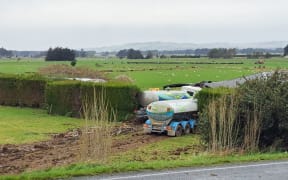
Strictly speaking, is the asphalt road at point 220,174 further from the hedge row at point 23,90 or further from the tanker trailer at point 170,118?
the hedge row at point 23,90

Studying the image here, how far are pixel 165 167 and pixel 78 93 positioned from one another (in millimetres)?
20340

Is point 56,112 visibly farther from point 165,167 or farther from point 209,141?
point 165,167

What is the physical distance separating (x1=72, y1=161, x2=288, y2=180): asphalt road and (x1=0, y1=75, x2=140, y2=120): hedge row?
56.5ft

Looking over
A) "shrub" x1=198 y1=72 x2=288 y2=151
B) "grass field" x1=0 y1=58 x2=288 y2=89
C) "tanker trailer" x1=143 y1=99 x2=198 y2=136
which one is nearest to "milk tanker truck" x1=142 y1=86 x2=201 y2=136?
"tanker trailer" x1=143 y1=99 x2=198 y2=136

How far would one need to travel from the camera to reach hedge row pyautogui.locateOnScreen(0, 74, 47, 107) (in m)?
35.0

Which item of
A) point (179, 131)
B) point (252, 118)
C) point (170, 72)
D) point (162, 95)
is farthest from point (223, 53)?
point (252, 118)

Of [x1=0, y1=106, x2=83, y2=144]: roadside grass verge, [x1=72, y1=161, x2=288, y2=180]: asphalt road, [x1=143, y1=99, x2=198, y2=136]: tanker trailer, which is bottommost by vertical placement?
[x1=0, y1=106, x2=83, y2=144]: roadside grass verge

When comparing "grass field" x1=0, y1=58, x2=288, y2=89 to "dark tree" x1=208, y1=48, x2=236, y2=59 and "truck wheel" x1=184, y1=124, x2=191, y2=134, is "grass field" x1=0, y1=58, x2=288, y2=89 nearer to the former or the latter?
"truck wheel" x1=184, y1=124, x2=191, y2=134

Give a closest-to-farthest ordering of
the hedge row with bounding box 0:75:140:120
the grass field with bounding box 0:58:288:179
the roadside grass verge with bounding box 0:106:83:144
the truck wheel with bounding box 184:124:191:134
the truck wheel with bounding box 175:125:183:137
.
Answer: the grass field with bounding box 0:58:288:179 → the roadside grass verge with bounding box 0:106:83:144 → the truck wheel with bounding box 175:125:183:137 → the truck wheel with bounding box 184:124:191:134 → the hedge row with bounding box 0:75:140:120

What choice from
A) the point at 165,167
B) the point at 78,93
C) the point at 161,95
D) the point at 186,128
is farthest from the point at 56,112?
the point at 165,167

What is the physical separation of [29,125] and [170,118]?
8.03 metres

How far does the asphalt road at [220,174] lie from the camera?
9.54 meters

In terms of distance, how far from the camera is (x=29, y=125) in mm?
26562

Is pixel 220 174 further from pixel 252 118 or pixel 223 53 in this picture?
pixel 223 53
